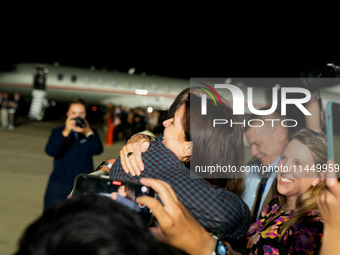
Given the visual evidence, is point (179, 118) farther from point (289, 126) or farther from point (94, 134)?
point (94, 134)

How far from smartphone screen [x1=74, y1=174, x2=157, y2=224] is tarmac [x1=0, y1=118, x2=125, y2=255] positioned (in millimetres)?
519

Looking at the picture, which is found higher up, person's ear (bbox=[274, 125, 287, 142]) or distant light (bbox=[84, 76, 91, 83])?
distant light (bbox=[84, 76, 91, 83])

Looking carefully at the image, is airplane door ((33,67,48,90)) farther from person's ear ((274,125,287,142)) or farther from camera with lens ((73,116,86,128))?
person's ear ((274,125,287,142))

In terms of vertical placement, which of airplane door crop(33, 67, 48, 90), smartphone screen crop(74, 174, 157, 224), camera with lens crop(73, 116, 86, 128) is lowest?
smartphone screen crop(74, 174, 157, 224)

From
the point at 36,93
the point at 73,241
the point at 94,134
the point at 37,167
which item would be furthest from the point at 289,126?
the point at 36,93

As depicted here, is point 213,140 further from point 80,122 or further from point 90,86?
point 90,86

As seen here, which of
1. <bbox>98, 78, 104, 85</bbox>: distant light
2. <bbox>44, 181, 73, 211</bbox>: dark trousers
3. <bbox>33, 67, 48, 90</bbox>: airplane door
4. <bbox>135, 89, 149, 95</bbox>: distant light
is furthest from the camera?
<bbox>135, 89, 149, 95</bbox>: distant light

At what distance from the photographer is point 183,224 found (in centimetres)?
95

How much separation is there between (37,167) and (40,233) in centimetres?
705

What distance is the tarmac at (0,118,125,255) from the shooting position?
3897mm

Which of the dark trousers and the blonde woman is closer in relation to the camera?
the blonde woman

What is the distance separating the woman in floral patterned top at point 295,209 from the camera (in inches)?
60.2
